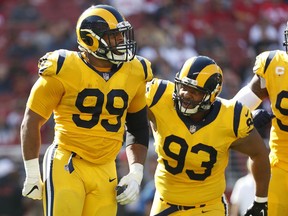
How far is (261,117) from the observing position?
5.54 metres

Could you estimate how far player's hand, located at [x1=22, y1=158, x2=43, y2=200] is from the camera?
15.8 ft

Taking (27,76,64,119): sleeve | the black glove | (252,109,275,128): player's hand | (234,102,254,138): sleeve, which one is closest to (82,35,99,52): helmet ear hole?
(27,76,64,119): sleeve

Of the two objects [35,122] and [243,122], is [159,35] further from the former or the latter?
[35,122]

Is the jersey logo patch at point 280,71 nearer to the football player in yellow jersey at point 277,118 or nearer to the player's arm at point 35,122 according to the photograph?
the football player in yellow jersey at point 277,118

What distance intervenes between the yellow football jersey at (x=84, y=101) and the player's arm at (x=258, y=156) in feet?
2.50

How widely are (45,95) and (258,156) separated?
54.0 inches

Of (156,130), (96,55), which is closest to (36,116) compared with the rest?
(96,55)

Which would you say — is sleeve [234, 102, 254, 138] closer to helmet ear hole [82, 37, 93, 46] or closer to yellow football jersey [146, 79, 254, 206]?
yellow football jersey [146, 79, 254, 206]

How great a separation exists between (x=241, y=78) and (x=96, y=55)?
21.7 ft

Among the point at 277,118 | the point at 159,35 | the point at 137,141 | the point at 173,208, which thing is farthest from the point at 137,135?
the point at 159,35

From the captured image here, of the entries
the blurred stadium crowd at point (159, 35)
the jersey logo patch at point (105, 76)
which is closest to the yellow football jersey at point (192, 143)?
the jersey logo patch at point (105, 76)

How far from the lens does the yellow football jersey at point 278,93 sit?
5348 mm

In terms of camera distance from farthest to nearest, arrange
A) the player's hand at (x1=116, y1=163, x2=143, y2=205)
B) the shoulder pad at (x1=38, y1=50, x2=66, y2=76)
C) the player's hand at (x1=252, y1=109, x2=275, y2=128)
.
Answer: the player's hand at (x1=252, y1=109, x2=275, y2=128)
the player's hand at (x1=116, y1=163, x2=143, y2=205)
the shoulder pad at (x1=38, y1=50, x2=66, y2=76)

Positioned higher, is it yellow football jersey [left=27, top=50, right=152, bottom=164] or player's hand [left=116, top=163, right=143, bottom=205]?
yellow football jersey [left=27, top=50, right=152, bottom=164]
